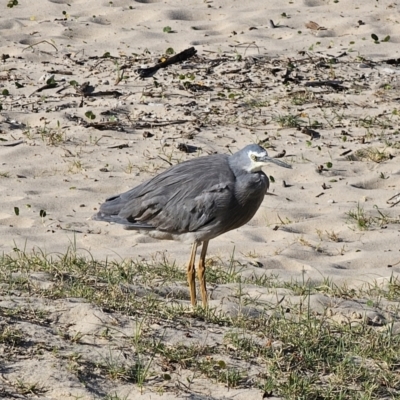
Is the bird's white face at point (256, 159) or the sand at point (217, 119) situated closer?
the bird's white face at point (256, 159)

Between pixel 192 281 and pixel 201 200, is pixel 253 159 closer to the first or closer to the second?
pixel 201 200

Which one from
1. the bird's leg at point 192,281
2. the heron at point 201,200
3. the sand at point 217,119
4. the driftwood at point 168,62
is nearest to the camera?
the bird's leg at point 192,281

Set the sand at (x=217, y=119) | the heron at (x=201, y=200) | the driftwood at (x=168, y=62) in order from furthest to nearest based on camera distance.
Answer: the driftwood at (x=168, y=62), the sand at (x=217, y=119), the heron at (x=201, y=200)

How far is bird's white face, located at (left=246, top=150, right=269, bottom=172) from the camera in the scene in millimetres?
5703

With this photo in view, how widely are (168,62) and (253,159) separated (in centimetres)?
397

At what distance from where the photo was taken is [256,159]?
5.71 meters

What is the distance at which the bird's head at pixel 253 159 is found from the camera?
570 cm

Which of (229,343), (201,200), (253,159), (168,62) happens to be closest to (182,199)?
(201,200)

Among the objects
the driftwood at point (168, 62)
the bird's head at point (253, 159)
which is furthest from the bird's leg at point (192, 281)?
the driftwood at point (168, 62)

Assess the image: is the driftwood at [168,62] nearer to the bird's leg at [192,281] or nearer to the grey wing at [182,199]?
the grey wing at [182,199]

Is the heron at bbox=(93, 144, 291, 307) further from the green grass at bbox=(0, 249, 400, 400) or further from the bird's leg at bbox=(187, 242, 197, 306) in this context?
the green grass at bbox=(0, 249, 400, 400)

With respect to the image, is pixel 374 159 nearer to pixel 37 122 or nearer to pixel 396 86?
pixel 396 86

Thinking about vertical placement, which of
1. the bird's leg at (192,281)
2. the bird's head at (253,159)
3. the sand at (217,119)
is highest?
the bird's head at (253,159)

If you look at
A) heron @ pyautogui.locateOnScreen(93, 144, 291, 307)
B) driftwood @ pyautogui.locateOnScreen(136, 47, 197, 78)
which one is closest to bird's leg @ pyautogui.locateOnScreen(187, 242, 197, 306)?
heron @ pyautogui.locateOnScreen(93, 144, 291, 307)
